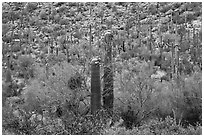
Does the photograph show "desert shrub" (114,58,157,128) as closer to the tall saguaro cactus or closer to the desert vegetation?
the desert vegetation

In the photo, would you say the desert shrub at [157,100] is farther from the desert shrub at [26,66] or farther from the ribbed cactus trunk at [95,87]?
the desert shrub at [26,66]

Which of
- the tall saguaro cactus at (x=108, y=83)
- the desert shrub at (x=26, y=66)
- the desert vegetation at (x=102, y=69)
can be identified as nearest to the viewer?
the desert vegetation at (x=102, y=69)

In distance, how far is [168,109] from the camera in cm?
1688

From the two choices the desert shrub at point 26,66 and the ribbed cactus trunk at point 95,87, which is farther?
the desert shrub at point 26,66

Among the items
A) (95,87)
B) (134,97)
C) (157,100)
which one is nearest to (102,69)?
(134,97)

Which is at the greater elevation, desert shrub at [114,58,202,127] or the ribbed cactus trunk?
the ribbed cactus trunk

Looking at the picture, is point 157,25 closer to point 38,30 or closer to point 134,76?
point 38,30

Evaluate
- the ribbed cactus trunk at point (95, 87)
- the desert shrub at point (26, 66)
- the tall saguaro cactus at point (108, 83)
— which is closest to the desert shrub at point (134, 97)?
the tall saguaro cactus at point (108, 83)

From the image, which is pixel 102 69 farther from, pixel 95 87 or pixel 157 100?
pixel 95 87

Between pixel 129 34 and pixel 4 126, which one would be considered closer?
pixel 4 126

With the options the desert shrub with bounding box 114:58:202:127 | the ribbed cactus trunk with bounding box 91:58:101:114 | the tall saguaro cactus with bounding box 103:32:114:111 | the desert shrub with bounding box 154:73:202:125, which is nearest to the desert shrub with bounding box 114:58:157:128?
the desert shrub with bounding box 114:58:202:127

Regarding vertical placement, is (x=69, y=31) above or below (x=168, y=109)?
above

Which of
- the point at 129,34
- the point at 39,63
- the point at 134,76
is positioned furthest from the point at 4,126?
the point at 129,34

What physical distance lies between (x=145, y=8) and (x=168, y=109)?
70.8 feet
